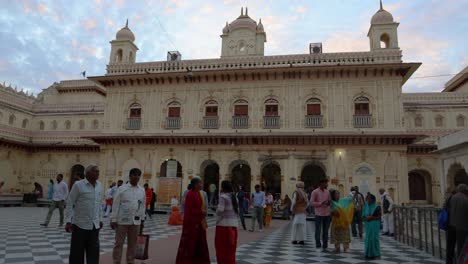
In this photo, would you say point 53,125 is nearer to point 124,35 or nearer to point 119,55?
point 119,55

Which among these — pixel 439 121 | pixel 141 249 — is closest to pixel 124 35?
pixel 141 249

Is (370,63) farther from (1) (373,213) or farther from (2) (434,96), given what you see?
(1) (373,213)

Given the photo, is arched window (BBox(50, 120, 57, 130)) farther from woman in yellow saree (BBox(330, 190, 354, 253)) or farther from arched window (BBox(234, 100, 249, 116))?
woman in yellow saree (BBox(330, 190, 354, 253))

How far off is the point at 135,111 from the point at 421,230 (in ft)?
59.5

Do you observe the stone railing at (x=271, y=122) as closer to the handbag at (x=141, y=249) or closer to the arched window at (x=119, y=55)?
the arched window at (x=119, y=55)

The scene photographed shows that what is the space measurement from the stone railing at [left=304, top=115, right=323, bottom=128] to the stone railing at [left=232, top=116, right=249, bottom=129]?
3.43 metres

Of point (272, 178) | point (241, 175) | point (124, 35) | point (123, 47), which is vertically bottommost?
point (272, 178)

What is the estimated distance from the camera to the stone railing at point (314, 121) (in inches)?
776

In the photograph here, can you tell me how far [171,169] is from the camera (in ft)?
68.1

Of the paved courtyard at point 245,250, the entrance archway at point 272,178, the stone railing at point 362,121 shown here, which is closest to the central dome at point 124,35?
the entrance archway at point 272,178

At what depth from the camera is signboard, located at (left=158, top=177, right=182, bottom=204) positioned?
1955cm

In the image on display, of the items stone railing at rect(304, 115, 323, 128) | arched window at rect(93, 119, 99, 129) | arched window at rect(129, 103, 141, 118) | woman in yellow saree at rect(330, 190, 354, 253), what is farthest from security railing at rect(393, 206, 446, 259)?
arched window at rect(93, 119, 99, 129)

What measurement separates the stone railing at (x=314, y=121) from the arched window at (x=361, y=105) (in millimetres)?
2020

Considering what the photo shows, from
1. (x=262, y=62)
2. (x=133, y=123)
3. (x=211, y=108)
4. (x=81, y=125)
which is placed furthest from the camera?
(x=81, y=125)
